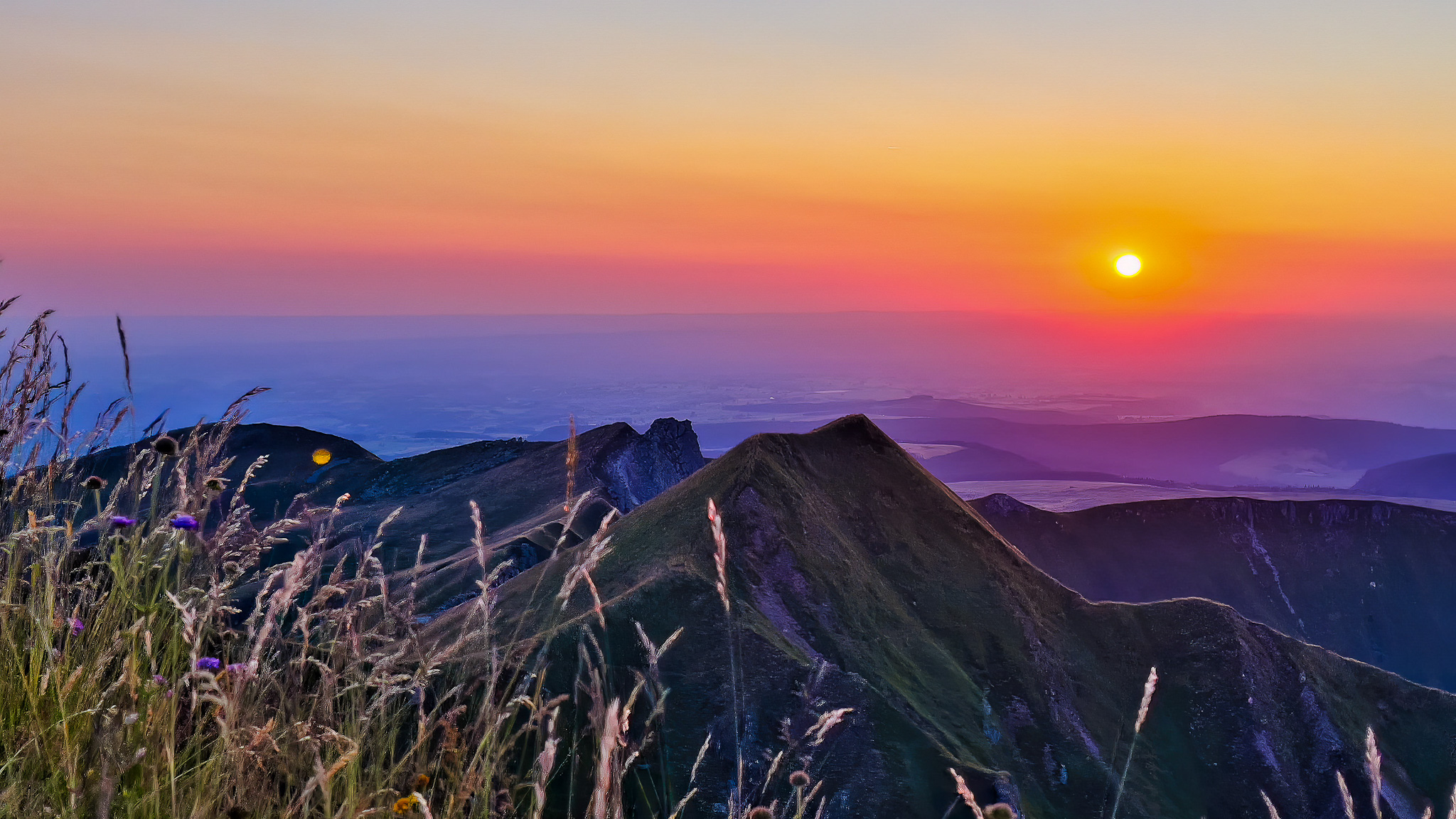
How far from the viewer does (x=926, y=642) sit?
27.6 metres

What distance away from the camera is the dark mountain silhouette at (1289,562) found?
81.8 meters

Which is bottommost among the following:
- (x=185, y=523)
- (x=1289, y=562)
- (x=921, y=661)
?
(x=1289, y=562)


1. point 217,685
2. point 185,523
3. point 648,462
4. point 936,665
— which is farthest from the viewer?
point 648,462

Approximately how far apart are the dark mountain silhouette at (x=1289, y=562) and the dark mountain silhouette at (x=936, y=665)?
154 ft

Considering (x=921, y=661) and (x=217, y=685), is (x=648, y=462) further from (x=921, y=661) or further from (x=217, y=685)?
(x=217, y=685)

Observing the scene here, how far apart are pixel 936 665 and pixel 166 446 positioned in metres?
25.1

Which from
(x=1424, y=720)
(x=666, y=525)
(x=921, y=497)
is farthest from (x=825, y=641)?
(x=1424, y=720)

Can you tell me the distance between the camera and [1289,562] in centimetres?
8475

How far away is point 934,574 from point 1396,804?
18.6 metres

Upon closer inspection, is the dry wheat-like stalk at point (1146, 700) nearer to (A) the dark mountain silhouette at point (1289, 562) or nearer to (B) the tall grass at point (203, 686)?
(B) the tall grass at point (203, 686)

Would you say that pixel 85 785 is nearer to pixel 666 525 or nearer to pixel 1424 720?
pixel 666 525

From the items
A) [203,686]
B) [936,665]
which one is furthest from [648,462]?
[203,686]

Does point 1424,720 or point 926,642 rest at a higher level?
point 926,642

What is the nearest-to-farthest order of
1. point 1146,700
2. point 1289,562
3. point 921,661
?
point 1146,700
point 921,661
point 1289,562
